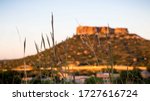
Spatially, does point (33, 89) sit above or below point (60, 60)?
below

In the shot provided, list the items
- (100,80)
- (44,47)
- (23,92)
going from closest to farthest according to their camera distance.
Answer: (44,47) < (100,80) < (23,92)

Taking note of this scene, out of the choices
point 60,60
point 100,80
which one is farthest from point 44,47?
point 100,80

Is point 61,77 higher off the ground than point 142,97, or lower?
higher

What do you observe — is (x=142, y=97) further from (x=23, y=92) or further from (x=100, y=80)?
(x=23, y=92)

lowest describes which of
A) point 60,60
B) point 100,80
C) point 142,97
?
point 142,97

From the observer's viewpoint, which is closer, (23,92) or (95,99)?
(95,99)

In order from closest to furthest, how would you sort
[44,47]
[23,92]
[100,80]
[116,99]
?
[44,47] < [100,80] < [116,99] < [23,92]

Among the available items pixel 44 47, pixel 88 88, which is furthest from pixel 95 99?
pixel 44 47

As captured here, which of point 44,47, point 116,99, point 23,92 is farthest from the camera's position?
point 23,92

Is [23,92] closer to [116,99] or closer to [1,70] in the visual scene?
[1,70]

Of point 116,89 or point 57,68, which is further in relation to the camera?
point 116,89
